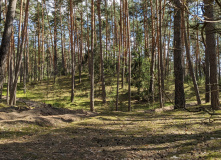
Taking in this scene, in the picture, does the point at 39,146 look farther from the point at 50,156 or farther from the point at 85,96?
the point at 85,96

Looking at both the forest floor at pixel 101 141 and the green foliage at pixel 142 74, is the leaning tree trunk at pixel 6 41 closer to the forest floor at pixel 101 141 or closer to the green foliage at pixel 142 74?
the forest floor at pixel 101 141

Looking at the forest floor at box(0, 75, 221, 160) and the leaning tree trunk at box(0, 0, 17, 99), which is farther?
the leaning tree trunk at box(0, 0, 17, 99)

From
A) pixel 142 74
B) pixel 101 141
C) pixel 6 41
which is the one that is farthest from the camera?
pixel 142 74

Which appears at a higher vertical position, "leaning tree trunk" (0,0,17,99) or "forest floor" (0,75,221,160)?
"leaning tree trunk" (0,0,17,99)

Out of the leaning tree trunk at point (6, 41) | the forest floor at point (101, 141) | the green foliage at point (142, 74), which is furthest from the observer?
the green foliage at point (142, 74)

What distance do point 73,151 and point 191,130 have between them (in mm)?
4544

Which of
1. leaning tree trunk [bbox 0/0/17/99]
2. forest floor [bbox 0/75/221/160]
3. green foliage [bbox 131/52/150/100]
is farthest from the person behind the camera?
green foliage [bbox 131/52/150/100]

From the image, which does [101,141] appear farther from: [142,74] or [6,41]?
[142,74]

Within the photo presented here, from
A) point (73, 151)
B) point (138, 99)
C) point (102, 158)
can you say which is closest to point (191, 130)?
point (102, 158)

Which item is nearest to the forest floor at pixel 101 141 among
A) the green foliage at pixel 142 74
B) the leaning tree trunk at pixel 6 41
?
the leaning tree trunk at pixel 6 41

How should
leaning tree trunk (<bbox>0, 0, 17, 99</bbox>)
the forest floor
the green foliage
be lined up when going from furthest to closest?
the green foliage
leaning tree trunk (<bbox>0, 0, 17, 99</bbox>)
the forest floor

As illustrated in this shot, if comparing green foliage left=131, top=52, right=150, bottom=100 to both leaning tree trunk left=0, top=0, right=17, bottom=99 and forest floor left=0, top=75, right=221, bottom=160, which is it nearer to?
forest floor left=0, top=75, right=221, bottom=160

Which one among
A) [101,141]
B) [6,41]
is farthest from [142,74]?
[101,141]

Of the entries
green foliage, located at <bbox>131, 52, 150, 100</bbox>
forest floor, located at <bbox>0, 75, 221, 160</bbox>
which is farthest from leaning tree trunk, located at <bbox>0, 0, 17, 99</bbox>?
green foliage, located at <bbox>131, 52, 150, 100</bbox>
